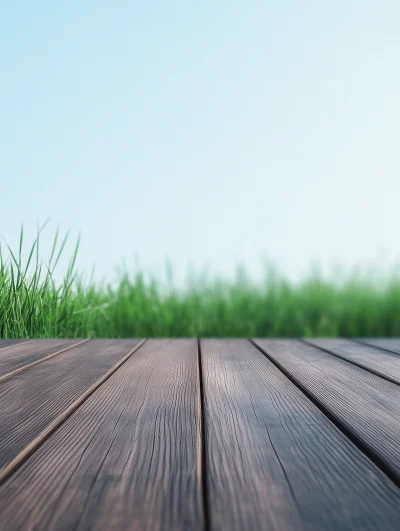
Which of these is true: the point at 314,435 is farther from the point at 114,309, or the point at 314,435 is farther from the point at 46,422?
the point at 114,309

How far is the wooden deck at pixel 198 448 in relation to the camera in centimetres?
56

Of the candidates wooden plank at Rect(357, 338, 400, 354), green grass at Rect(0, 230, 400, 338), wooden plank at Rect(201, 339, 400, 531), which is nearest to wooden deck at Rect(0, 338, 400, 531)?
wooden plank at Rect(201, 339, 400, 531)

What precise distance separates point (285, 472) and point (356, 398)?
47 cm

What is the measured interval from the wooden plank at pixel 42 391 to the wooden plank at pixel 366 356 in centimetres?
75

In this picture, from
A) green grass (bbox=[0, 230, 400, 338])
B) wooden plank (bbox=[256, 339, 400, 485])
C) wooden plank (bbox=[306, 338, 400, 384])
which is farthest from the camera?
green grass (bbox=[0, 230, 400, 338])

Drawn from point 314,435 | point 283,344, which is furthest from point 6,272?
point 314,435

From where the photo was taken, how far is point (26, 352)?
5.85 ft

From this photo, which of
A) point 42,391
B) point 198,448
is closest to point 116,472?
point 198,448

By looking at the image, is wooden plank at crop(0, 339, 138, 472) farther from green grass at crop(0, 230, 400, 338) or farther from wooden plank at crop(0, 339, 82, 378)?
green grass at crop(0, 230, 400, 338)

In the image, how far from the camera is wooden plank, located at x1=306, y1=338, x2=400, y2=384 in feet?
4.70

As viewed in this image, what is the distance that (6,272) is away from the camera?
2.51 metres

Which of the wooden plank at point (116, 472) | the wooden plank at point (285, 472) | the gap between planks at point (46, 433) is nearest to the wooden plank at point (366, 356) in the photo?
the wooden plank at point (285, 472)

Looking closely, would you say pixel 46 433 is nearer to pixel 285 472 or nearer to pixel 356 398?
pixel 285 472

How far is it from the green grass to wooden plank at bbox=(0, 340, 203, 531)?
1.62m
